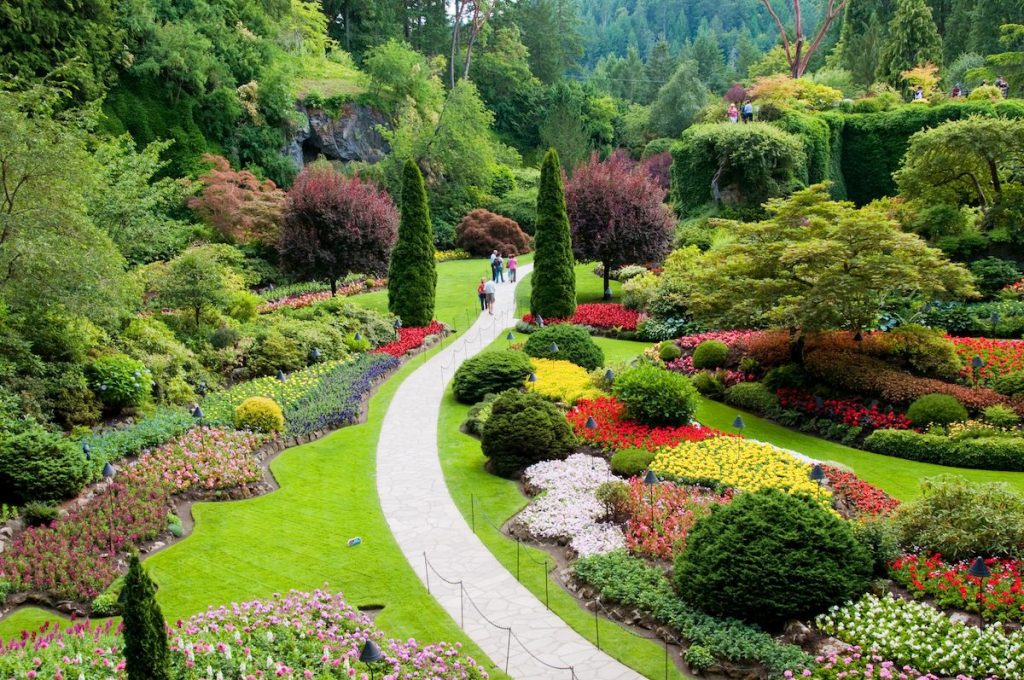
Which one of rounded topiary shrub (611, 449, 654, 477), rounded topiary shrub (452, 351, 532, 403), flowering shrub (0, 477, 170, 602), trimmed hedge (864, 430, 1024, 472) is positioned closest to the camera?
flowering shrub (0, 477, 170, 602)

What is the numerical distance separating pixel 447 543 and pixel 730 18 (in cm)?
13180

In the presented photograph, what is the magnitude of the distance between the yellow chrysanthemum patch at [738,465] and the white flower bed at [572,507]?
1.26 meters

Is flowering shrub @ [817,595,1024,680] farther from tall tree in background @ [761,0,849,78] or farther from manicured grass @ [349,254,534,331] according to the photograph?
tall tree in background @ [761,0,849,78]

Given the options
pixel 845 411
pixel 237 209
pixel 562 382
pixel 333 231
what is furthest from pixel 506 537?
pixel 237 209

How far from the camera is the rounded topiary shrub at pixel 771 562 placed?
9.98 m

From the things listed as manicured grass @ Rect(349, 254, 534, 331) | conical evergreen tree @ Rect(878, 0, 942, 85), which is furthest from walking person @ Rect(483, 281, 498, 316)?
conical evergreen tree @ Rect(878, 0, 942, 85)

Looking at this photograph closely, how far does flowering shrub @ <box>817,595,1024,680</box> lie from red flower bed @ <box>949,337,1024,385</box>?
414 inches

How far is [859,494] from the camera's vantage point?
13633 mm

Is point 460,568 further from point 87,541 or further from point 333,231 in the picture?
point 333,231

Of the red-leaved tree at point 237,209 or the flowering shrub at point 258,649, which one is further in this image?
the red-leaved tree at point 237,209

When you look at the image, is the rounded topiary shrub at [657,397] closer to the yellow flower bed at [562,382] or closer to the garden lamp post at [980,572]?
the yellow flower bed at [562,382]

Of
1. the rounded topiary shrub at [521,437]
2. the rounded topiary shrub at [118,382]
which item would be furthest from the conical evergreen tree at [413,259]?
the rounded topiary shrub at [521,437]

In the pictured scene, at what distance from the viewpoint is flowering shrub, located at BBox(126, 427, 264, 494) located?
15062 millimetres

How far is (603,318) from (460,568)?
55.1 ft
